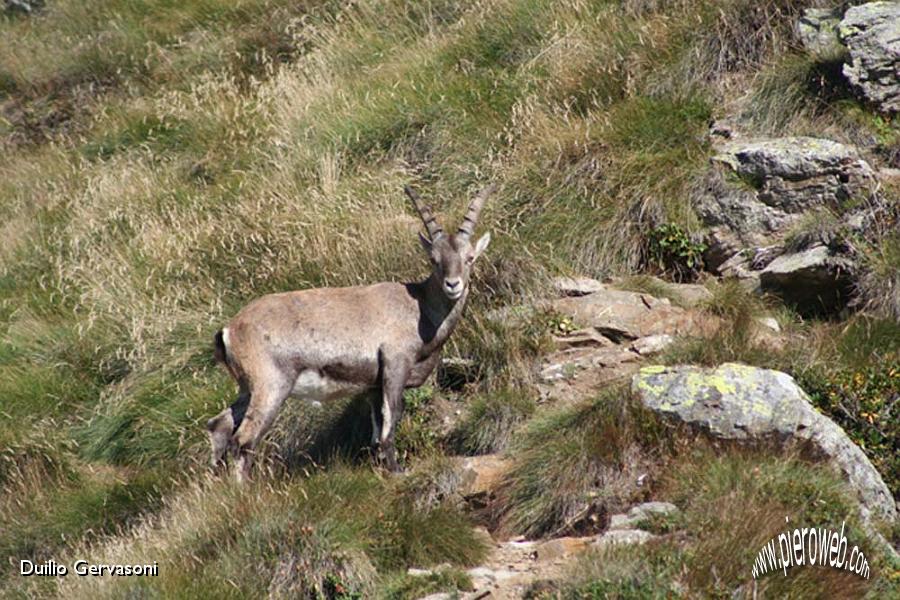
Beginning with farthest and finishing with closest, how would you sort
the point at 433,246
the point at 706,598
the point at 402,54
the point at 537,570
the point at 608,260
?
the point at 402,54, the point at 608,260, the point at 433,246, the point at 537,570, the point at 706,598

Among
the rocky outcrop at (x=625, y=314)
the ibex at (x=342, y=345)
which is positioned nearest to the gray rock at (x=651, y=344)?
the rocky outcrop at (x=625, y=314)

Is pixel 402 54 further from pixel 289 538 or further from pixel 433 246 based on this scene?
pixel 289 538

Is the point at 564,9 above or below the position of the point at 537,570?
above

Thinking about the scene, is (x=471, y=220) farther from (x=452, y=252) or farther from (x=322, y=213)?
(x=322, y=213)

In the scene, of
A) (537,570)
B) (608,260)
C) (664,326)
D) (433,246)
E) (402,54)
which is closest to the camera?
(537,570)

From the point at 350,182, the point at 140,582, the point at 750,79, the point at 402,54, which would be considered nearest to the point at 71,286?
the point at 350,182

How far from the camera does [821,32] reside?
1270 centimetres

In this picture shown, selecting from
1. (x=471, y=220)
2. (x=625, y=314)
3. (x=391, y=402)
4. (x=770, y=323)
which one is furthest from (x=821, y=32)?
(x=391, y=402)

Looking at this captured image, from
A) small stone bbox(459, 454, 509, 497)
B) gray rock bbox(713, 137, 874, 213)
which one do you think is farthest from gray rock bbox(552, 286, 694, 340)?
small stone bbox(459, 454, 509, 497)

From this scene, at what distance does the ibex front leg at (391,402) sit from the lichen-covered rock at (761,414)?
1860mm

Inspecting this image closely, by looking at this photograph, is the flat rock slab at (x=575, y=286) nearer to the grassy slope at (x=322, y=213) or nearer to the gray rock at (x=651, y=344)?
the grassy slope at (x=322, y=213)

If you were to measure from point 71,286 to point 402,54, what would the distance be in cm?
462

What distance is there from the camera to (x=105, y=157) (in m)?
16.0

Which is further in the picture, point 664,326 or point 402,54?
point 402,54
